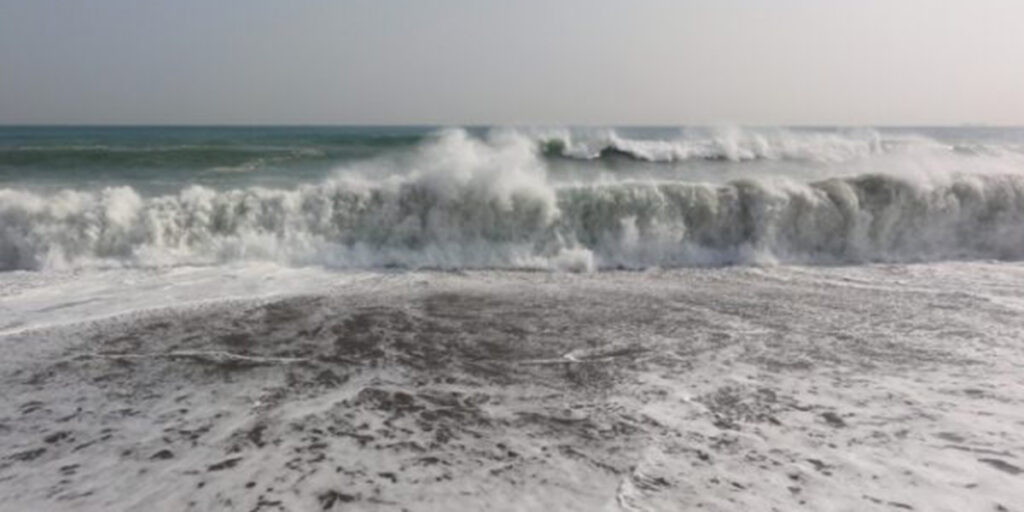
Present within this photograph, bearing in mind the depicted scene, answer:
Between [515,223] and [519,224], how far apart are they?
0.07 meters

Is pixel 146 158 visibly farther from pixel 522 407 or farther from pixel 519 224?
pixel 522 407

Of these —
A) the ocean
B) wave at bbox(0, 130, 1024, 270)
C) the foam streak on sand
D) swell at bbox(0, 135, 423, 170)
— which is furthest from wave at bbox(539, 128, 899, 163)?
the foam streak on sand

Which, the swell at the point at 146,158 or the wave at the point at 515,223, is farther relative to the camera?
the swell at the point at 146,158

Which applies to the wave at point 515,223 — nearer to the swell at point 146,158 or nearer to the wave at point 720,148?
the wave at point 720,148

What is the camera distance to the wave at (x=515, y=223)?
37.5ft

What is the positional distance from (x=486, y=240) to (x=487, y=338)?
5338mm

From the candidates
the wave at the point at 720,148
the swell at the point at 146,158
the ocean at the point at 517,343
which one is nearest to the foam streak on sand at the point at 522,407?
the ocean at the point at 517,343

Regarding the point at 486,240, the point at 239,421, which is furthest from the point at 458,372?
the point at 486,240

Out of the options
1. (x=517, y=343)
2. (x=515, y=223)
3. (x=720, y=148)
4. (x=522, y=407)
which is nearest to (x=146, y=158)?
(x=515, y=223)

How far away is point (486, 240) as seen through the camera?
39.8 ft

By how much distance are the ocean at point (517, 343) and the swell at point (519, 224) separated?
0.15ft

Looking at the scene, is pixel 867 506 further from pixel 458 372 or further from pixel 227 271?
pixel 227 271

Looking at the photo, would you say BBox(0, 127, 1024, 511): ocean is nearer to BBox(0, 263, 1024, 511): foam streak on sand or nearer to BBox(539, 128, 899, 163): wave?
BBox(0, 263, 1024, 511): foam streak on sand

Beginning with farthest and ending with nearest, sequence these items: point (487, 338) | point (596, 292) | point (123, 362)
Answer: point (596, 292) < point (487, 338) < point (123, 362)
